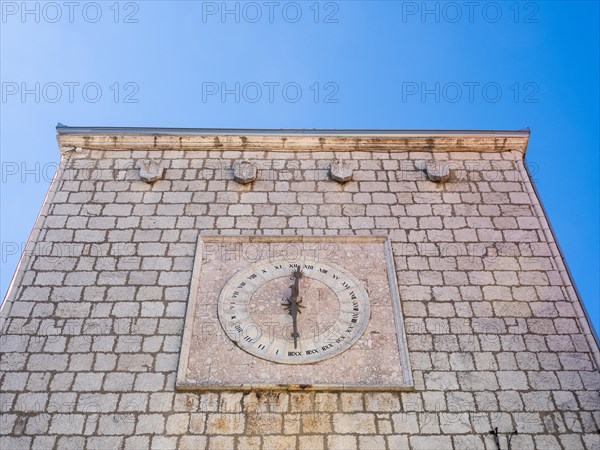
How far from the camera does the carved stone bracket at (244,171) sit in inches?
376

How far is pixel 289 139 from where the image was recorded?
10125 mm

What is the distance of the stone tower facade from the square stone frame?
0.04 m

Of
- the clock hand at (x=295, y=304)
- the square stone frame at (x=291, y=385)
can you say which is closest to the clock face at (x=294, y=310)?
the clock hand at (x=295, y=304)

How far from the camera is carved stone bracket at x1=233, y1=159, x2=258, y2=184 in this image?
955cm

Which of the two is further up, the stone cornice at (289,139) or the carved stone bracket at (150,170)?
the stone cornice at (289,139)

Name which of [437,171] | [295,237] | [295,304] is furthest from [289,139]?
[295,304]

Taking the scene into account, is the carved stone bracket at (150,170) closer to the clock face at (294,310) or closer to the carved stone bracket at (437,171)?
the clock face at (294,310)

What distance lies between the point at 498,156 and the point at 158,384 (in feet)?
18.3

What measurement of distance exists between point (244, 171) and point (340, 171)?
1246mm

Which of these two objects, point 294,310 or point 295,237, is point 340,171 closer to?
point 295,237

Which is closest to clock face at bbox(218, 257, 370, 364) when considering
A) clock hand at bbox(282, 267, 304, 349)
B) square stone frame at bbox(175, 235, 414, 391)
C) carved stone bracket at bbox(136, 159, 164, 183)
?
clock hand at bbox(282, 267, 304, 349)

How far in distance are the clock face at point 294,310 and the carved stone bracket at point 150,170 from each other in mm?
1985

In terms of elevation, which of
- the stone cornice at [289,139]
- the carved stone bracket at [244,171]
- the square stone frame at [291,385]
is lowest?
the square stone frame at [291,385]

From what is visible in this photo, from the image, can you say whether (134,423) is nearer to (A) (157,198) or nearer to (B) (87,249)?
(B) (87,249)
